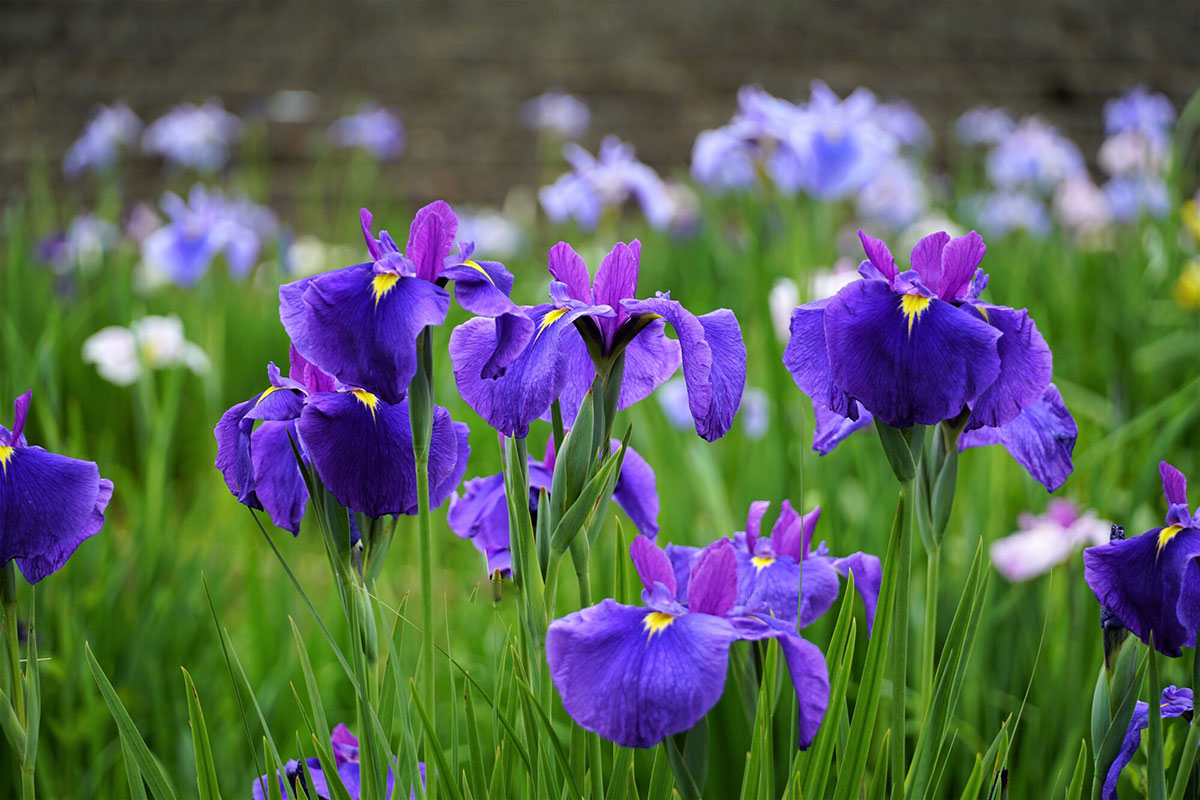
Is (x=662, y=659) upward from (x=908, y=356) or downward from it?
downward

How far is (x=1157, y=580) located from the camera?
0.55 meters

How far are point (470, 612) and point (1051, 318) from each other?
65.3 inches

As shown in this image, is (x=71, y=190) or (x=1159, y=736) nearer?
(x=1159, y=736)

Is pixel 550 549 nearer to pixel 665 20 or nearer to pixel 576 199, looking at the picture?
pixel 576 199

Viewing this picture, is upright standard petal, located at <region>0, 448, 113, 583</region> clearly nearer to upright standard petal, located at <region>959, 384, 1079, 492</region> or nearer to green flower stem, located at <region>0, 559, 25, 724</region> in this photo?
green flower stem, located at <region>0, 559, 25, 724</region>


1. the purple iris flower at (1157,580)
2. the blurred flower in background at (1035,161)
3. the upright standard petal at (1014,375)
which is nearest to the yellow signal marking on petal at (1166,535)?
the purple iris flower at (1157,580)

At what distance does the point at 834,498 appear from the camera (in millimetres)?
1254

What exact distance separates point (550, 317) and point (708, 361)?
96 millimetres

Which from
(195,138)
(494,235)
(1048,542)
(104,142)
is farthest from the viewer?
(494,235)

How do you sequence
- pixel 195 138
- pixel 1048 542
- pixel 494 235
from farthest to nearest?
pixel 494 235
pixel 195 138
pixel 1048 542

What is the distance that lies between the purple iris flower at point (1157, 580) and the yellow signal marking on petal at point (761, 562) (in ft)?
0.67

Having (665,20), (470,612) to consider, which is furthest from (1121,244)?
(665,20)

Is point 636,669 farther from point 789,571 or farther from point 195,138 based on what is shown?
point 195,138

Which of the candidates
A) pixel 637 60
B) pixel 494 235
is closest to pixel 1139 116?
pixel 494 235
